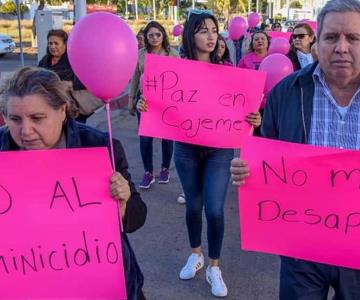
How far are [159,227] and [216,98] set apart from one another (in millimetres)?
1814

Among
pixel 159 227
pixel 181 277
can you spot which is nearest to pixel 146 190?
pixel 159 227

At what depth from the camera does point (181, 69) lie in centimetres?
378

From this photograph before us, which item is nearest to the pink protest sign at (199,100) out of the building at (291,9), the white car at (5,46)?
the white car at (5,46)

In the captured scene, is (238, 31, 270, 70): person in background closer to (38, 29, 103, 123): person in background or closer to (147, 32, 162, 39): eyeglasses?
(147, 32, 162, 39): eyeglasses

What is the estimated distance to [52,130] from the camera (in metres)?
2.12

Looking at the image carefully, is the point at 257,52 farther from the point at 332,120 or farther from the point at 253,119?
the point at 332,120

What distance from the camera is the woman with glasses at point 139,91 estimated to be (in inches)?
238

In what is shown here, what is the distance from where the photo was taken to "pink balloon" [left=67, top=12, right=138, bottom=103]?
7.41ft

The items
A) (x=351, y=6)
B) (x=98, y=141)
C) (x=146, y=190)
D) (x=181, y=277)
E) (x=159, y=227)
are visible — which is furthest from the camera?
(x=146, y=190)

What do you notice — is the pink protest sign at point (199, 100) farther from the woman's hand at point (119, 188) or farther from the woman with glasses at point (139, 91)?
the woman with glasses at point (139, 91)

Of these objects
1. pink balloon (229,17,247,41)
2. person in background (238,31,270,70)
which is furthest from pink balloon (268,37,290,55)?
pink balloon (229,17,247,41)

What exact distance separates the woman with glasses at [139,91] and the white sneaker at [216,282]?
2.57m

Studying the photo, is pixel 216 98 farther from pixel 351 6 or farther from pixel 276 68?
pixel 351 6

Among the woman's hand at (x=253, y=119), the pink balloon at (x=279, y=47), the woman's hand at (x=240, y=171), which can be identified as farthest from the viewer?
the pink balloon at (x=279, y=47)
